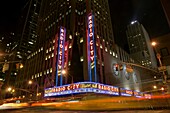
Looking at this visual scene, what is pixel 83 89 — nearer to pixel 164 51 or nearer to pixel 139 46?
pixel 164 51

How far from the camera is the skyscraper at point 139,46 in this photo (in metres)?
125

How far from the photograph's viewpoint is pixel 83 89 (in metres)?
36.0

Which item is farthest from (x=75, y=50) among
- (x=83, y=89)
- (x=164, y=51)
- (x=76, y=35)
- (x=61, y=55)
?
(x=164, y=51)

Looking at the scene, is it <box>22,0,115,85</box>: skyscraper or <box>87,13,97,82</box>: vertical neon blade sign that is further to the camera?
<box>22,0,115,85</box>: skyscraper

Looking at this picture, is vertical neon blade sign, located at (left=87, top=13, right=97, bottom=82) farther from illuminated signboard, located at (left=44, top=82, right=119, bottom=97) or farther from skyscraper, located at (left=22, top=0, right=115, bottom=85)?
illuminated signboard, located at (left=44, top=82, right=119, bottom=97)

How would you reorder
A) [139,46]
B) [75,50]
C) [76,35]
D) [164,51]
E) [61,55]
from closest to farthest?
1. [164,51]
2. [61,55]
3. [75,50]
4. [76,35]
5. [139,46]

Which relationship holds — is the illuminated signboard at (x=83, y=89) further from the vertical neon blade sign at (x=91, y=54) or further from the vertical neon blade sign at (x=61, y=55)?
the vertical neon blade sign at (x=91, y=54)

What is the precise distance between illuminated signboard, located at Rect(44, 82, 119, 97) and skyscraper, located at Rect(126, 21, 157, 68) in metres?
93.3

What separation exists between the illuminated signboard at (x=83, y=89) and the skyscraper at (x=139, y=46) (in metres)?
93.3

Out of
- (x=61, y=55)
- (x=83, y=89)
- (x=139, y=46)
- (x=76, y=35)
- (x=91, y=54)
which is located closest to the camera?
(x=83, y=89)

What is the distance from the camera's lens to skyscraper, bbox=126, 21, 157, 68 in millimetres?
124975

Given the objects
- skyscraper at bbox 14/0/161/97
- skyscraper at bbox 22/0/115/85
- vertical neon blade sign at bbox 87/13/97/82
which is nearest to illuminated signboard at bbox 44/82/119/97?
skyscraper at bbox 14/0/161/97

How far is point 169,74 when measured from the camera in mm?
19500

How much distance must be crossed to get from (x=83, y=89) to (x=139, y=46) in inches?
4530
